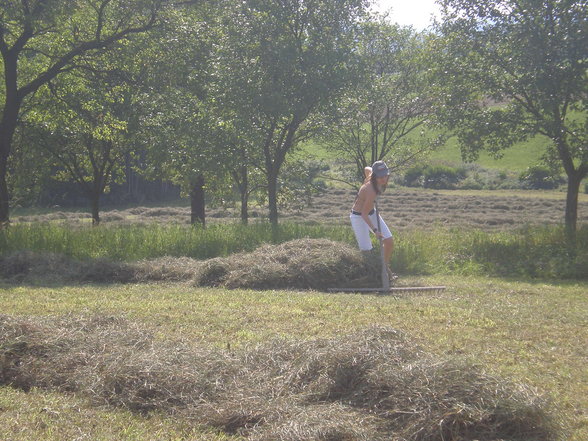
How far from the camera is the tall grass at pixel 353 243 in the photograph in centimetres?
1318

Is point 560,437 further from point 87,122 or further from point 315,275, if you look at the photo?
point 87,122

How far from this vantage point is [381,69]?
24781 millimetres

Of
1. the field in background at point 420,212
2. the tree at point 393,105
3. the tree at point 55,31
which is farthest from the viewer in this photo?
the field in background at point 420,212

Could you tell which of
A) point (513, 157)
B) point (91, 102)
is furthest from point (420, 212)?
point (513, 157)

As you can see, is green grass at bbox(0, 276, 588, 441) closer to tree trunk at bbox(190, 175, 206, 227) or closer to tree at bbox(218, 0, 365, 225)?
tree at bbox(218, 0, 365, 225)

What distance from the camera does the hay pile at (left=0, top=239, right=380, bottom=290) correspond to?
10.9 m

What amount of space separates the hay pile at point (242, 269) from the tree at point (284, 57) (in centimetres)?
520

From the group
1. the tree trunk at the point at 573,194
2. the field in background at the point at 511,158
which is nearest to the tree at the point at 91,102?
the tree trunk at the point at 573,194

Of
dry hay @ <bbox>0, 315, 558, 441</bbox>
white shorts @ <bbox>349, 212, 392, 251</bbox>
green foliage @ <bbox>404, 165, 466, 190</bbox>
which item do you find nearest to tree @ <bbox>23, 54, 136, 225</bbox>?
white shorts @ <bbox>349, 212, 392, 251</bbox>

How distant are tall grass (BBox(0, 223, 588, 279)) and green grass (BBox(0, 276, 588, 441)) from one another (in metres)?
1.51

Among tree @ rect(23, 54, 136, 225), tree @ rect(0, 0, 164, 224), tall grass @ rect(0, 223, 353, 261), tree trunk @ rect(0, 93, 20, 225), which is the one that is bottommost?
tall grass @ rect(0, 223, 353, 261)

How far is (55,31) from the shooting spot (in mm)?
15992

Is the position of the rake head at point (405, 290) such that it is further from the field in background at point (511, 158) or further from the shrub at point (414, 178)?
the field in background at point (511, 158)

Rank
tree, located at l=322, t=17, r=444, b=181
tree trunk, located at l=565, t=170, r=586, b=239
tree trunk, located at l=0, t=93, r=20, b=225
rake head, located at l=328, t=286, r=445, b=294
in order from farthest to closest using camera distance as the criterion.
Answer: tree, located at l=322, t=17, r=444, b=181 < tree trunk, located at l=565, t=170, r=586, b=239 < tree trunk, located at l=0, t=93, r=20, b=225 < rake head, located at l=328, t=286, r=445, b=294
